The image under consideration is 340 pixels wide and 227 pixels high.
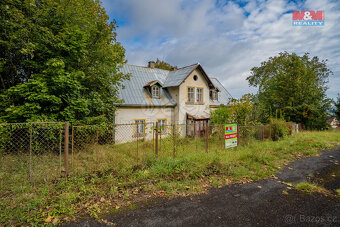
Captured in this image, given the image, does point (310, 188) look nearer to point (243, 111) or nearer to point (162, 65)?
point (243, 111)

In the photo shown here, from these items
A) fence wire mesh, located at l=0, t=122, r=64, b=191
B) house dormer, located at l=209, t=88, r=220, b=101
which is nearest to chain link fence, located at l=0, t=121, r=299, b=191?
fence wire mesh, located at l=0, t=122, r=64, b=191

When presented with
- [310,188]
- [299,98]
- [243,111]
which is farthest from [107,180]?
[299,98]

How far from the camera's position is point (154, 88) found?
15359 mm

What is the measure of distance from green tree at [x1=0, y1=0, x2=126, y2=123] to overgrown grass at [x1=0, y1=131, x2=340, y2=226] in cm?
225

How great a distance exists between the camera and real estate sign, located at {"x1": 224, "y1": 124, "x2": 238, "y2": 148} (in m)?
8.59

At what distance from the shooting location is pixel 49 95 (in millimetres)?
7027

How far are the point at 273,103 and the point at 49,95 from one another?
26.7m

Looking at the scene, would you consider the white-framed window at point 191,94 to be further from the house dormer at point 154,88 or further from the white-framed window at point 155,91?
the white-framed window at point 155,91

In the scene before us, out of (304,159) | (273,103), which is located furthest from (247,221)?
(273,103)

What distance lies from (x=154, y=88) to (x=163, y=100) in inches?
59.9

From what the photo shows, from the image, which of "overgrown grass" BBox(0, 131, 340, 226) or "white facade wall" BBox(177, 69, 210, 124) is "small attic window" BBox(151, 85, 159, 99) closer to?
"white facade wall" BBox(177, 69, 210, 124)

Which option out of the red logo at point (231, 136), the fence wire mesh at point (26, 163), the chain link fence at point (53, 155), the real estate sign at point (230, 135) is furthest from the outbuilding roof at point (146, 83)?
the red logo at point (231, 136)

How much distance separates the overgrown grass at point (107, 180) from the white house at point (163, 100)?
5.68m

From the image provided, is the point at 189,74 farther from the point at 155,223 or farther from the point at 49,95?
the point at 155,223
